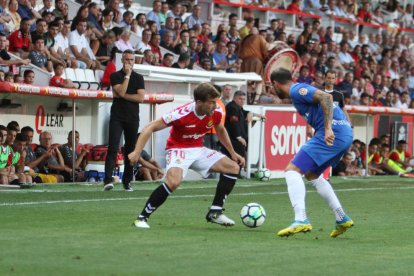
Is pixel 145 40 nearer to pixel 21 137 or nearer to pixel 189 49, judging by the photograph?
pixel 189 49

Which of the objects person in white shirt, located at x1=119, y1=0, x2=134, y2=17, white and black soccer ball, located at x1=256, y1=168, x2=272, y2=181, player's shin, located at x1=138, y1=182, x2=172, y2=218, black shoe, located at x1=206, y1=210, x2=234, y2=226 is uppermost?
person in white shirt, located at x1=119, y1=0, x2=134, y2=17

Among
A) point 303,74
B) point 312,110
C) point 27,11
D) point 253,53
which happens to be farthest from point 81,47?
point 312,110

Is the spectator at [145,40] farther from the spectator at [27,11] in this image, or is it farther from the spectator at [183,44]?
the spectator at [27,11]

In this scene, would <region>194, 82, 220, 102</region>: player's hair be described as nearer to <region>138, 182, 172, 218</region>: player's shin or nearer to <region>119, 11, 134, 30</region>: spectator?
<region>138, 182, 172, 218</region>: player's shin

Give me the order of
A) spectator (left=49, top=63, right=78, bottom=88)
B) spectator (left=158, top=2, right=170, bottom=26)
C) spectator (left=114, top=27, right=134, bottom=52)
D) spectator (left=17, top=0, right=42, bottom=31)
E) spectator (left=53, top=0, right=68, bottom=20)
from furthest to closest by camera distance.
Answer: spectator (left=158, top=2, right=170, bottom=26) → spectator (left=114, top=27, right=134, bottom=52) → spectator (left=53, top=0, right=68, bottom=20) → spectator (left=17, top=0, right=42, bottom=31) → spectator (left=49, top=63, right=78, bottom=88)

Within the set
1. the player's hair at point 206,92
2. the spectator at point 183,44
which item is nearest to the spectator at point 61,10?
the spectator at point 183,44

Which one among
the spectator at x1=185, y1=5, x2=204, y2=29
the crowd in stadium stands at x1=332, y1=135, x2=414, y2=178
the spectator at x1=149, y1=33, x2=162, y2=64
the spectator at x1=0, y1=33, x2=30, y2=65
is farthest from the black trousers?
the spectator at x1=185, y1=5, x2=204, y2=29

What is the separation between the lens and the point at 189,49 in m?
25.0

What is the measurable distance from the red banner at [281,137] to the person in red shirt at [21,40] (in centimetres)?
520

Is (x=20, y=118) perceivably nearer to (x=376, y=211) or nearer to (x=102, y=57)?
(x=102, y=57)

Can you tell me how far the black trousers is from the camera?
16234mm

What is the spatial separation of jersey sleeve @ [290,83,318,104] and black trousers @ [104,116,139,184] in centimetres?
616

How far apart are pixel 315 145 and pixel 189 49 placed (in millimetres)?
14732

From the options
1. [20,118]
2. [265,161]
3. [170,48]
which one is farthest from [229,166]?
[170,48]
